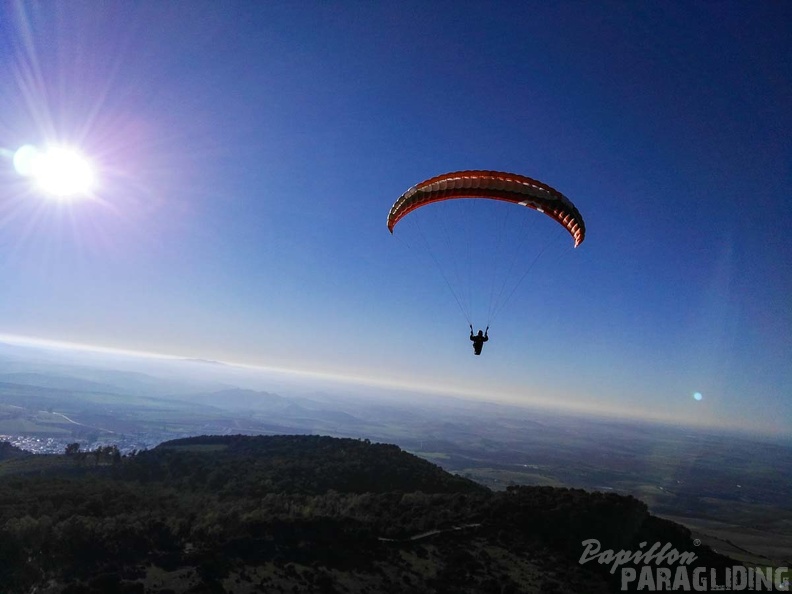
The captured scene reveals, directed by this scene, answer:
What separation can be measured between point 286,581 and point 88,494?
2043 cm

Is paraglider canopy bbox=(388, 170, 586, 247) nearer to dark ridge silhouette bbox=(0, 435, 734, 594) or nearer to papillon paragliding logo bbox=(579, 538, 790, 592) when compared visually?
dark ridge silhouette bbox=(0, 435, 734, 594)

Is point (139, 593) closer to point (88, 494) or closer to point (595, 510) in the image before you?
point (88, 494)

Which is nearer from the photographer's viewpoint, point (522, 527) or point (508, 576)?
point (508, 576)

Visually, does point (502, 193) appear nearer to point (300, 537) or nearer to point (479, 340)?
point (479, 340)

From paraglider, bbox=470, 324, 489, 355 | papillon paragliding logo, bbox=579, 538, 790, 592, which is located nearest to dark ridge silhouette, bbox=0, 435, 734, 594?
papillon paragliding logo, bbox=579, 538, 790, 592

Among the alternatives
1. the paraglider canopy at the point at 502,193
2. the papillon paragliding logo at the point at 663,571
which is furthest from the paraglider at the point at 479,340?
the papillon paragliding logo at the point at 663,571

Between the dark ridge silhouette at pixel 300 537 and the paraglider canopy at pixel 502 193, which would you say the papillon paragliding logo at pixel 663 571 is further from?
the paraglider canopy at pixel 502 193

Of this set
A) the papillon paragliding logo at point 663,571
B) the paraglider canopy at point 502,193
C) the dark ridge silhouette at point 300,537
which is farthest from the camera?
the papillon paragliding logo at point 663,571

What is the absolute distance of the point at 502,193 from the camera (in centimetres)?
1797

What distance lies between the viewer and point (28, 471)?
40.1m

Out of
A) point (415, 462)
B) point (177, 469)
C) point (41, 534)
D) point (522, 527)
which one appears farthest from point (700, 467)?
point (41, 534)

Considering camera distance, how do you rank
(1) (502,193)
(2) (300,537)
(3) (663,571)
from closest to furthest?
(1) (502,193)
(2) (300,537)
(3) (663,571)

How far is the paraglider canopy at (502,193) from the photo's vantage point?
668 inches

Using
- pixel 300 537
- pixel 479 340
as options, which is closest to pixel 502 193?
pixel 479 340
